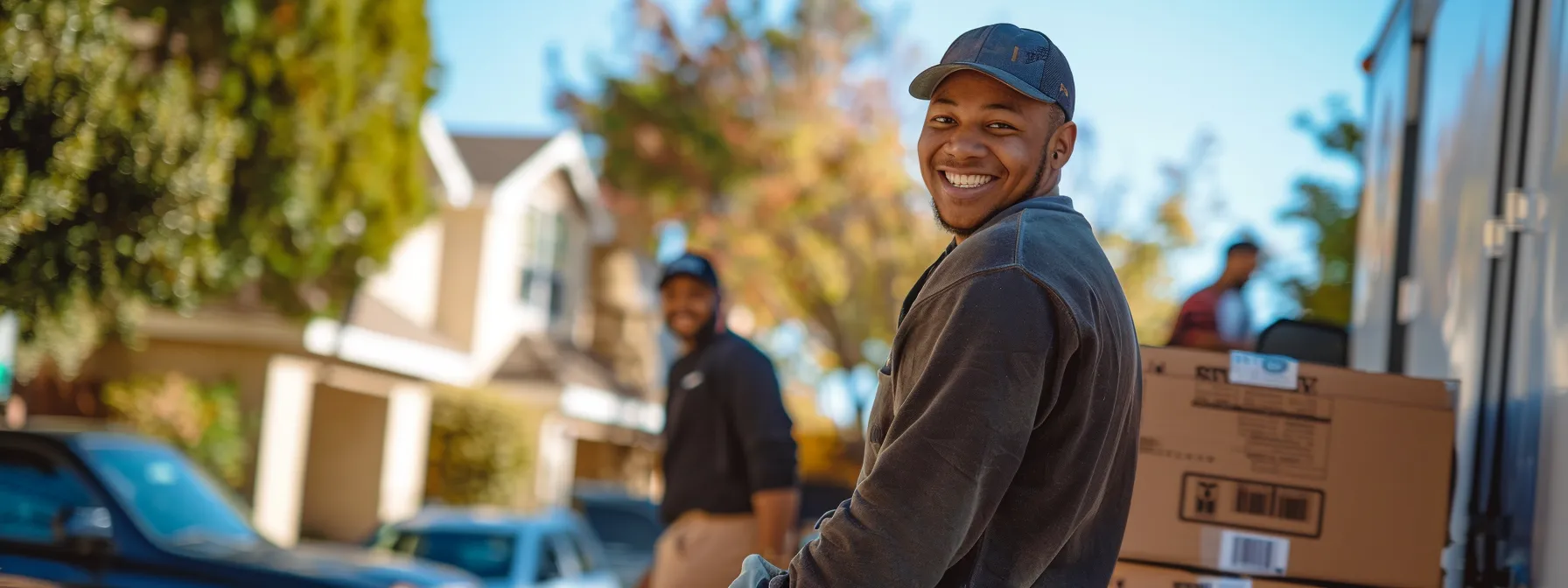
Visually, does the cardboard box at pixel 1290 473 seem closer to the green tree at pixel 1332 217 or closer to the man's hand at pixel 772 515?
the man's hand at pixel 772 515

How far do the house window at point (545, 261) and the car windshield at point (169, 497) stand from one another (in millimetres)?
20427

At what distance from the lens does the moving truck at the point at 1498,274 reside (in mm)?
3559

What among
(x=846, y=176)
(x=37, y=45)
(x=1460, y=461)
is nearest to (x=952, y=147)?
(x=1460, y=461)

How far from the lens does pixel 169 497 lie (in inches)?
353

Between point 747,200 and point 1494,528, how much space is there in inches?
989

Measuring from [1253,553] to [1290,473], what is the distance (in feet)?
0.64

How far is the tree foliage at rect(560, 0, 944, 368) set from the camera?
28.1 metres

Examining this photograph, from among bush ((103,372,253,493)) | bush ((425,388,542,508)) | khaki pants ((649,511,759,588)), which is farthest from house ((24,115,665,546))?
khaki pants ((649,511,759,588))

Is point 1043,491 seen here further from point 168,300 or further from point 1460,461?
point 168,300

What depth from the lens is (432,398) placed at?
25172 millimetres

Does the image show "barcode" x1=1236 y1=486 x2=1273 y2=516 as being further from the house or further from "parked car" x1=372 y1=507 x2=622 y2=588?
the house

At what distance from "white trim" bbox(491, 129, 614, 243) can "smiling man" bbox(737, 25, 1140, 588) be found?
25291mm

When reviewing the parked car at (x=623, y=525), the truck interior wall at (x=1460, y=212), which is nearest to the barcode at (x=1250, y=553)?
the truck interior wall at (x=1460, y=212)

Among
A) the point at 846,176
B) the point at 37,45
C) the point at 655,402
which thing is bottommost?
the point at 655,402
